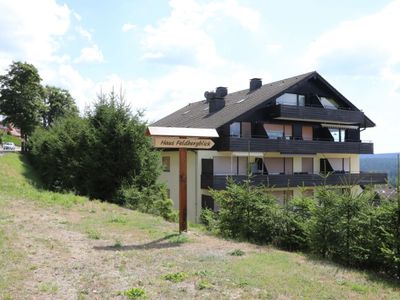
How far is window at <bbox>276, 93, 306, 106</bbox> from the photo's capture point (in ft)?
97.7

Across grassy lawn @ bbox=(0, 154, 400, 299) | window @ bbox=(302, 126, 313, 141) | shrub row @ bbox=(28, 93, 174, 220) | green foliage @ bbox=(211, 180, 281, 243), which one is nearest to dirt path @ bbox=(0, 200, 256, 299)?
grassy lawn @ bbox=(0, 154, 400, 299)

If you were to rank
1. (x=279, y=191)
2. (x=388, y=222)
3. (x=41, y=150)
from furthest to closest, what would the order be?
(x=41, y=150), (x=279, y=191), (x=388, y=222)

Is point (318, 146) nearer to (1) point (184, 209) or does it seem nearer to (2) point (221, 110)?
(2) point (221, 110)

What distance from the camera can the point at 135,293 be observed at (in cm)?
550

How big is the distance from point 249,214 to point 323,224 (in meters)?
2.22

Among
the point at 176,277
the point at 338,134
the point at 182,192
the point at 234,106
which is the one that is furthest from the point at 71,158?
the point at 338,134

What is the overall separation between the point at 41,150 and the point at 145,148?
16.1 meters

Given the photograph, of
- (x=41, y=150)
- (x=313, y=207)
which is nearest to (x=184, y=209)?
(x=313, y=207)

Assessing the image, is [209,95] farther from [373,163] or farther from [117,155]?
[373,163]

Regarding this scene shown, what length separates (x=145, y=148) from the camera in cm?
1922

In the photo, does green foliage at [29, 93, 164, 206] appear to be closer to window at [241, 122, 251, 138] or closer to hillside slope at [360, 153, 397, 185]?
window at [241, 122, 251, 138]

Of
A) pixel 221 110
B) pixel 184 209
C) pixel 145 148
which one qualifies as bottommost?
pixel 184 209

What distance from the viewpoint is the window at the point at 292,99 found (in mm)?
29766

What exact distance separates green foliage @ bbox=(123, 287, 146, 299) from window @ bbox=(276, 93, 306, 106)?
2526cm
